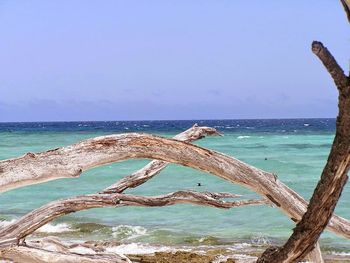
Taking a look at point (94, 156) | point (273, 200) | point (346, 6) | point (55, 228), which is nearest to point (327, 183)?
point (346, 6)

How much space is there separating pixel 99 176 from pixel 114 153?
20.4m

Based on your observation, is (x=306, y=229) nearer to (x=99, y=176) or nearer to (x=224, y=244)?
(x=224, y=244)

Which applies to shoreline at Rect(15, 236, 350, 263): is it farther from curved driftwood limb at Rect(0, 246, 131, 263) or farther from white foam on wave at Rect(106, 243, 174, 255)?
curved driftwood limb at Rect(0, 246, 131, 263)

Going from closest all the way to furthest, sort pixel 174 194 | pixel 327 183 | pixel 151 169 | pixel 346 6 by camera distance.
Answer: pixel 346 6
pixel 327 183
pixel 174 194
pixel 151 169

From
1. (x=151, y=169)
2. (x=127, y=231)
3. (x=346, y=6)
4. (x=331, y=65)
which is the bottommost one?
(x=127, y=231)

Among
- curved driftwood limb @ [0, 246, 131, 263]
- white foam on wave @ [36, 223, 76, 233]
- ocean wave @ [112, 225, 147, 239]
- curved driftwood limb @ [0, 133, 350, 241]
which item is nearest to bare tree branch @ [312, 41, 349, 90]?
curved driftwood limb @ [0, 133, 350, 241]

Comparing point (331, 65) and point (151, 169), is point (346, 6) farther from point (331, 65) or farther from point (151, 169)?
point (151, 169)

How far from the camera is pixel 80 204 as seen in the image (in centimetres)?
394

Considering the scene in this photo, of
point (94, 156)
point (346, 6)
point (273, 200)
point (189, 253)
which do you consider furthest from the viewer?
point (189, 253)

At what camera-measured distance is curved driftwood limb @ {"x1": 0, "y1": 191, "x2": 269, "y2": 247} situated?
3.71m

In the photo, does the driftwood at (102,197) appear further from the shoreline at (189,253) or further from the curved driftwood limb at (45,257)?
the shoreline at (189,253)

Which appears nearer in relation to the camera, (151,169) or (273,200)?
(273,200)

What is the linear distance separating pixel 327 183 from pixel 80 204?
7.17ft

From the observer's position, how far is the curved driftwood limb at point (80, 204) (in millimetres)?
3709
